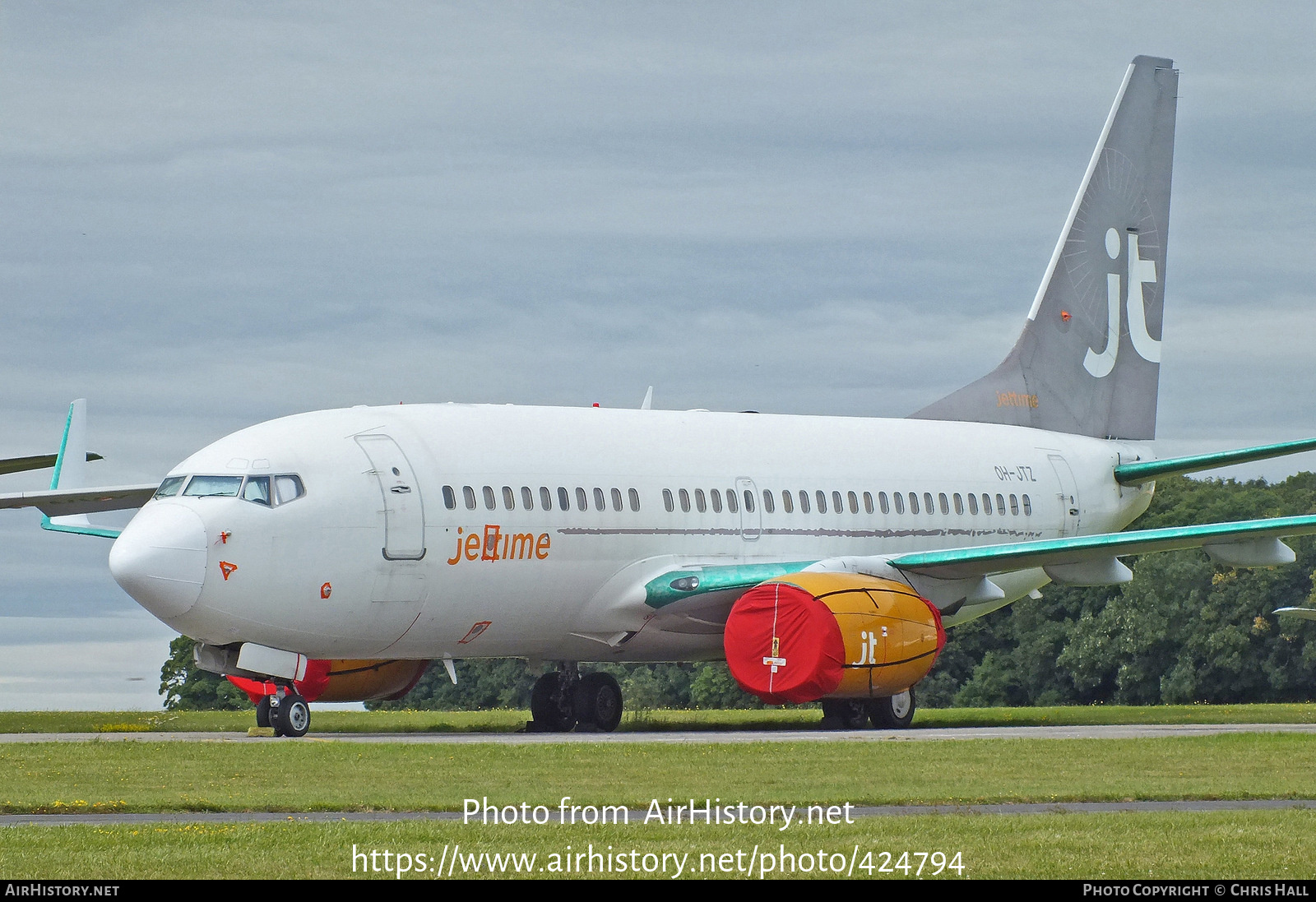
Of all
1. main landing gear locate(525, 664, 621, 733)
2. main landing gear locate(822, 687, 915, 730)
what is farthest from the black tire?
main landing gear locate(822, 687, 915, 730)

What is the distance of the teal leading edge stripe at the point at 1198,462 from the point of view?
29531 millimetres

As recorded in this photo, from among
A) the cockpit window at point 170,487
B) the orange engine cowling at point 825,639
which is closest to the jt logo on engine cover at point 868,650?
the orange engine cowling at point 825,639

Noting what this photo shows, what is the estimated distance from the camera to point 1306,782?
16.9 metres

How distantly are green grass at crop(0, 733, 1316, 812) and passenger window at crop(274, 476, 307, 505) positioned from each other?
3095mm

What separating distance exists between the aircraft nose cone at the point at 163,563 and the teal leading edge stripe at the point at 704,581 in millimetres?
7036

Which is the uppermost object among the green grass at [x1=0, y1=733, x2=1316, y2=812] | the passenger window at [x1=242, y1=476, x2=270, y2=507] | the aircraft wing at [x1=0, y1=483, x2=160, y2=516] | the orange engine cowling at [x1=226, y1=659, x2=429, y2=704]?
the aircraft wing at [x1=0, y1=483, x2=160, y2=516]

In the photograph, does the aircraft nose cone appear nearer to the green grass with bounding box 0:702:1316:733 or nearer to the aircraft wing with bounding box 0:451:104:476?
the green grass with bounding box 0:702:1316:733

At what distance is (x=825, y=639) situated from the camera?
2462 cm

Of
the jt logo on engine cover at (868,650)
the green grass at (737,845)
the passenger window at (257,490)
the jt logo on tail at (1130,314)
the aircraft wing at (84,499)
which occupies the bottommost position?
the green grass at (737,845)

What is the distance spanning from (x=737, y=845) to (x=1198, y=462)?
22018mm

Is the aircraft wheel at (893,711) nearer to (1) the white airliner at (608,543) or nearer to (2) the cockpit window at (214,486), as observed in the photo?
(1) the white airliner at (608,543)

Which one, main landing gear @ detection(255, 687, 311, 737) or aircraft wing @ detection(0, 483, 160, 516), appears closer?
main landing gear @ detection(255, 687, 311, 737)

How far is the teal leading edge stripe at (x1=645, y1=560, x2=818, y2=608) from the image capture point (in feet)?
88.4

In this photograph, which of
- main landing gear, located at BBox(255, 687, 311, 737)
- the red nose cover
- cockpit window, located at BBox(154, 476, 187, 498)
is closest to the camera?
cockpit window, located at BBox(154, 476, 187, 498)
